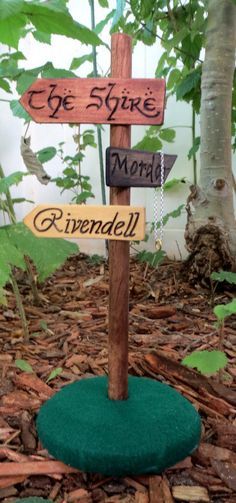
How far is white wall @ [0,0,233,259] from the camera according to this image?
203 cm

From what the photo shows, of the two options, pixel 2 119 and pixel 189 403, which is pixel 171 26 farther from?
pixel 189 403

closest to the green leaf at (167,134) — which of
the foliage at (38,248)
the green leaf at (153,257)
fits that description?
the green leaf at (153,257)

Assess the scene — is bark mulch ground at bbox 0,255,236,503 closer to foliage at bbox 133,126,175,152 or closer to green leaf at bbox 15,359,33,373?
green leaf at bbox 15,359,33,373

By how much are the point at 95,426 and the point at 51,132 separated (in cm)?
185

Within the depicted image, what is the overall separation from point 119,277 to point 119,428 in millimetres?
272

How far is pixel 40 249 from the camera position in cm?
92

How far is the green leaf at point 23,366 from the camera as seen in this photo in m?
1.00

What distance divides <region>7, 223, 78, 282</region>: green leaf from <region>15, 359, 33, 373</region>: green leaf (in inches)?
9.3

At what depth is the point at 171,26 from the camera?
1.60 metres

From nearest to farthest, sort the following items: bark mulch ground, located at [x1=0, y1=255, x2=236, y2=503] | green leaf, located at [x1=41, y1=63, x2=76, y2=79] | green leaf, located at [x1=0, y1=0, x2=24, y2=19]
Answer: green leaf, located at [x1=0, y1=0, x2=24, y2=19]
bark mulch ground, located at [x1=0, y1=255, x2=236, y2=503]
green leaf, located at [x1=41, y1=63, x2=76, y2=79]

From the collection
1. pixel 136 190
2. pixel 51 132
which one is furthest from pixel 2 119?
pixel 136 190

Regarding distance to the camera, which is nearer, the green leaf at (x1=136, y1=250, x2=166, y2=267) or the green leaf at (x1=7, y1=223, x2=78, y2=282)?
the green leaf at (x1=7, y1=223, x2=78, y2=282)

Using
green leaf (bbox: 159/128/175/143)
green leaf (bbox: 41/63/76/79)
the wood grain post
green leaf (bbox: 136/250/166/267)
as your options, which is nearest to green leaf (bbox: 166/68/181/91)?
green leaf (bbox: 159/128/175/143)

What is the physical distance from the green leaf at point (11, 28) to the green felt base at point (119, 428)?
0.66 m
